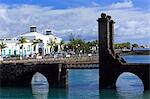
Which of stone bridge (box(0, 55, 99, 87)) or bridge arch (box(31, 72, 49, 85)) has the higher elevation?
stone bridge (box(0, 55, 99, 87))

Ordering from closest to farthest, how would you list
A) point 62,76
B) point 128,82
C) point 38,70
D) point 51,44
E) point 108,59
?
point 108,59
point 62,76
point 38,70
point 128,82
point 51,44

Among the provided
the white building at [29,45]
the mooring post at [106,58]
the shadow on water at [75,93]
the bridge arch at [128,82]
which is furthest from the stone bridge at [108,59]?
the white building at [29,45]

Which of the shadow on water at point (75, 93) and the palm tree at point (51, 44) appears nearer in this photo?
the shadow on water at point (75, 93)

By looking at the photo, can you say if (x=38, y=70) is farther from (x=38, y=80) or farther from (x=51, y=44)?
(x=51, y=44)

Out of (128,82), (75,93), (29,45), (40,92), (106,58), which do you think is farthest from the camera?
(29,45)

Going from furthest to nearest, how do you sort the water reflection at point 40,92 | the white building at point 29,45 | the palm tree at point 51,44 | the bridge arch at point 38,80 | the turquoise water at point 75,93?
1. the palm tree at point 51,44
2. the white building at point 29,45
3. the bridge arch at point 38,80
4. the water reflection at point 40,92
5. the turquoise water at point 75,93

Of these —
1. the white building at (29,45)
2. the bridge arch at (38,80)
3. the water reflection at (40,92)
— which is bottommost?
the water reflection at (40,92)

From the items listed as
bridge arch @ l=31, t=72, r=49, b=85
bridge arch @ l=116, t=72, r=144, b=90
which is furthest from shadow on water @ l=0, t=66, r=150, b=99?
bridge arch @ l=31, t=72, r=49, b=85

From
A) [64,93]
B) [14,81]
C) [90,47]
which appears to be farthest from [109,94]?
[90,47]

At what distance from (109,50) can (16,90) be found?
1334cm

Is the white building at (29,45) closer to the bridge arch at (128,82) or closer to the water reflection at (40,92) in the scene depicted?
the bridge arch at (128,82)

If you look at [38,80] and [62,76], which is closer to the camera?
[62,76]

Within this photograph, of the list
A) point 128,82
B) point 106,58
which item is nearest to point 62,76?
point 106,58

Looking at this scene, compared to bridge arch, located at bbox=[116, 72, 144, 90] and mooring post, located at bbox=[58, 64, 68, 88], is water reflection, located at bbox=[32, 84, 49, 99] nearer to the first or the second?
mooring post, located at bbox=[58, 64, 68, 88]
